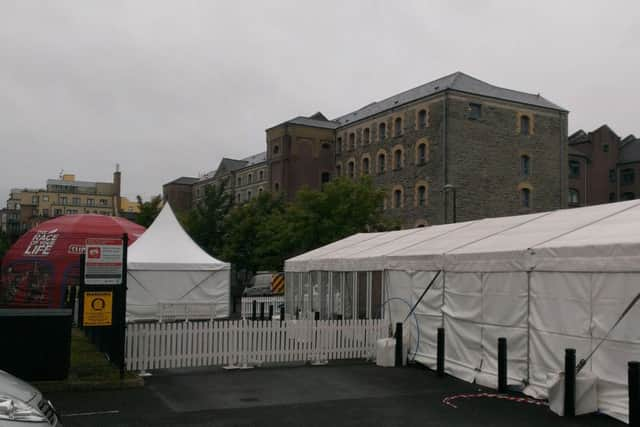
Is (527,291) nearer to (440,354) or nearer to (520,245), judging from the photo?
(520,245)

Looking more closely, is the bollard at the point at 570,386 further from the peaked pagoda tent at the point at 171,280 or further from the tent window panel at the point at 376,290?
the peaked pagoda tent at the point at 171,280

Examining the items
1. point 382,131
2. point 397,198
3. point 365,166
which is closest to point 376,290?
point 397,198

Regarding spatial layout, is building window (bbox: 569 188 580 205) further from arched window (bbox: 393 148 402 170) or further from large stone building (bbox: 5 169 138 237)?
large stone building (bbox: 5 169 138 237)

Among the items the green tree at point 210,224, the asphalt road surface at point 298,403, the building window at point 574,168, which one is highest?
the building window at point 574,168

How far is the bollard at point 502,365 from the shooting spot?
11.4 m

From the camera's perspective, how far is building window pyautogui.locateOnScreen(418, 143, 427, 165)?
5412 cm

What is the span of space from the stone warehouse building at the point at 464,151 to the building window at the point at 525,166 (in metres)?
0.08

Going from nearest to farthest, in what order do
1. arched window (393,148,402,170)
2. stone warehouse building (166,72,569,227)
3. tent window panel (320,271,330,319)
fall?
tent window panel (320,271,330,319), stone warehouse building (166,72,569,227), arched window (393,148,402,170)

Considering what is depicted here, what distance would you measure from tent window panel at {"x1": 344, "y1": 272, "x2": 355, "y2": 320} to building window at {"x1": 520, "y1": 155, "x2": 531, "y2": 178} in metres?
39.7

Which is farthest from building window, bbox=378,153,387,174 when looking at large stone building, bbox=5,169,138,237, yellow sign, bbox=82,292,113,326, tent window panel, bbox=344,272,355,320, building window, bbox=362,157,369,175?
large stone building, bbox=5,169,138,237

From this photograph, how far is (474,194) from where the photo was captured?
53.2m

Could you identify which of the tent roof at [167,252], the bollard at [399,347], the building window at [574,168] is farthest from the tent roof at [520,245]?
the building window at [574,168]

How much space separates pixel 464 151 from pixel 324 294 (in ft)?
113

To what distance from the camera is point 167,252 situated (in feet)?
88.5
